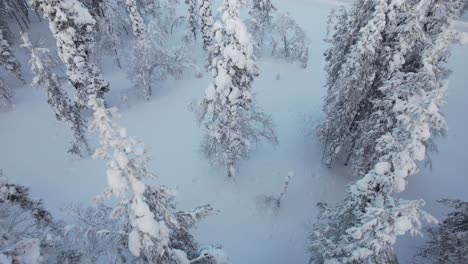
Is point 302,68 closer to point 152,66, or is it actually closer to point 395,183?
point 152,66

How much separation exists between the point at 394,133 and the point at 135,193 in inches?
354

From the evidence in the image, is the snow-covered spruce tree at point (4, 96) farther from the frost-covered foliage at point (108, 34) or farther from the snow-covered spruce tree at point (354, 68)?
the snow-covered spruce tree at point (354, 68)

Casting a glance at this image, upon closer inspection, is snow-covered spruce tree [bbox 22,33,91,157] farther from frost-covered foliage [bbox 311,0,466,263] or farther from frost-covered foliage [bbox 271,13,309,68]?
frost-covered foliage [bbox 271,13,309,68]

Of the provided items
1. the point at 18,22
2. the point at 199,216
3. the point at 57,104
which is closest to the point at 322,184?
the point at 199,216

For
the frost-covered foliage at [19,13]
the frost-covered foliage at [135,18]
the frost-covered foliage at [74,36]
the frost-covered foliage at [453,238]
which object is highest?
the frost-covered foliage at [19,13]

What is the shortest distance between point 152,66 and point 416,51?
A: 1791 centimetres

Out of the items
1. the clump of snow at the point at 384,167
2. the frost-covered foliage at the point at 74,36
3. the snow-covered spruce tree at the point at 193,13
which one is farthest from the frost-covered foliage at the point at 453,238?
the snow-covered spruce tree at the point at 193,13

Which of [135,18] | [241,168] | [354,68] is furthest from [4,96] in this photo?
[354,68]

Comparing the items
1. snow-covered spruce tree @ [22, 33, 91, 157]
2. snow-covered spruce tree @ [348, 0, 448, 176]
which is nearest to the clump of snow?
snow-covered spruce tree @ [348, 0, 448, 176]

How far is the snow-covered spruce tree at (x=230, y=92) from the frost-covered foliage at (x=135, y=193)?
24.3 ft

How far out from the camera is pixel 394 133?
1115 cm

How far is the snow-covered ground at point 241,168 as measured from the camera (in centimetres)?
1819

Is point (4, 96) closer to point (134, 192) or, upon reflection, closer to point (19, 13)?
point (19, 13)

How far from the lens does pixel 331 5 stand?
4184 centimetres
